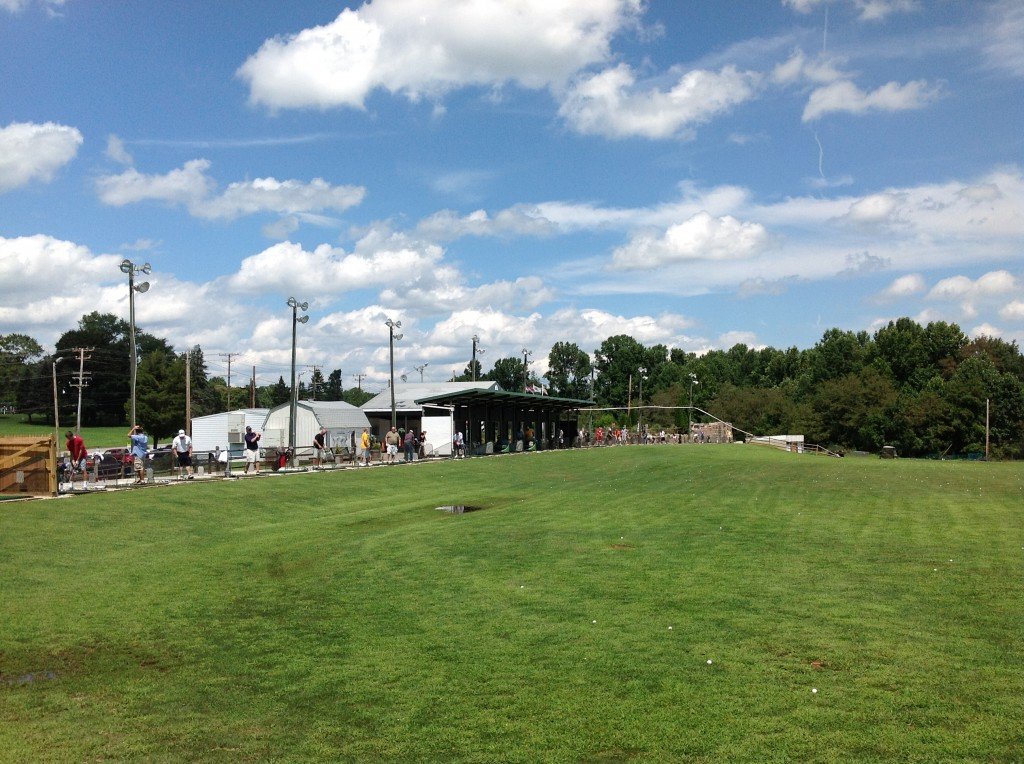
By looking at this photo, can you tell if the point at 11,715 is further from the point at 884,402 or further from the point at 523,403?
the point at 884,402

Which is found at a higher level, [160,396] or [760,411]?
[160,396]

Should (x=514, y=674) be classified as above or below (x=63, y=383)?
below

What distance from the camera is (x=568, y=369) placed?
6378 inches

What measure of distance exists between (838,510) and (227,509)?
15.4 metres

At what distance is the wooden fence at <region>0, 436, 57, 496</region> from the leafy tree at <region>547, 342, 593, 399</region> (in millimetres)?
136039

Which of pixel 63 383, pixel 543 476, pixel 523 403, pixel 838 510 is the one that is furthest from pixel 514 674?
pixel 63 383

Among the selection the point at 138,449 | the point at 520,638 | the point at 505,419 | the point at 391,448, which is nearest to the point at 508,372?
the point at 505,419

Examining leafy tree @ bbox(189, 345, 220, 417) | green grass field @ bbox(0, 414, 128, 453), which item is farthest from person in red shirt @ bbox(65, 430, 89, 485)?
leafy tree @ bbox(189, 345, 220, 417)

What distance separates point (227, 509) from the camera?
73.3ft

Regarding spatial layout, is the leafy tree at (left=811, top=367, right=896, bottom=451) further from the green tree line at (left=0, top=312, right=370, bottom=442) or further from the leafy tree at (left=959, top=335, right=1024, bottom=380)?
the green tree line at (left=0, top=312, right=370, bottom=442)

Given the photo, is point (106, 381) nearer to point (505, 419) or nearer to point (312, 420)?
point (312, 420)

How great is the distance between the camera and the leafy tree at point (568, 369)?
159 m

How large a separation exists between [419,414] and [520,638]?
64.1m

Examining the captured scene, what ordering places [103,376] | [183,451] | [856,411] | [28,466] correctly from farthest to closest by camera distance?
[103,376] < [856,411] < [183,451] < [28,466]
